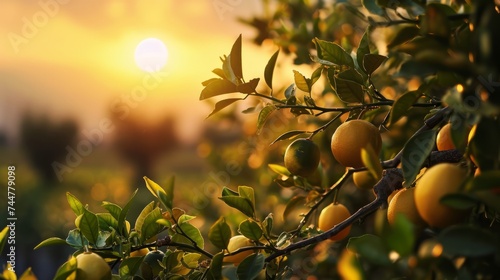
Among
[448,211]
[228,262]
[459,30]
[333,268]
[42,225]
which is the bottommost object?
[42,225]

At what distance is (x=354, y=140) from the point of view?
2.31 feet

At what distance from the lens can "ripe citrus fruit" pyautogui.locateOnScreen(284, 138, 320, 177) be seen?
781mm

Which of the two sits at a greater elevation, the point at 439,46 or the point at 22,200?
the point at 439,46

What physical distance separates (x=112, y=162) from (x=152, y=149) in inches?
33.6

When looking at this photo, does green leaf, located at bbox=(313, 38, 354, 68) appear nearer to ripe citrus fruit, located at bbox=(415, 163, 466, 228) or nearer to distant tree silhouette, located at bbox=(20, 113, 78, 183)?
ripe citrus fruit, located at bbox=(415, 163, 466, 228)

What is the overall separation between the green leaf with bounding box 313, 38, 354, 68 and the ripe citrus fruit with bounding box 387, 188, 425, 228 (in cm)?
20

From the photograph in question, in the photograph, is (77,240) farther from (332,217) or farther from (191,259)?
(332,217)

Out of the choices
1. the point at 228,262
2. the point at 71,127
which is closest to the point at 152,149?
the point at 71,127

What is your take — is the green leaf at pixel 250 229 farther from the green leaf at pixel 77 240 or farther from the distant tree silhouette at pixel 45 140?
the distant tree silhouette at pixel 45 140

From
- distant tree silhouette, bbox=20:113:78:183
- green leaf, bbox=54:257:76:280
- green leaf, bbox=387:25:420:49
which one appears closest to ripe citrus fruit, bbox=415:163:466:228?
green leaf, bbox=387:25:420:49

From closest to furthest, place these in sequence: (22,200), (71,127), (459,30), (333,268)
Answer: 1. (459,30)
2. (333,268)
3. (22,200)
4. (71,127)

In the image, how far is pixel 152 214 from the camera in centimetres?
73

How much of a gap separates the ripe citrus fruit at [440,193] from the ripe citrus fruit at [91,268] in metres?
0.34

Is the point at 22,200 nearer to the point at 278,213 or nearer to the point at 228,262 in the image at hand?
the point at 278,213
